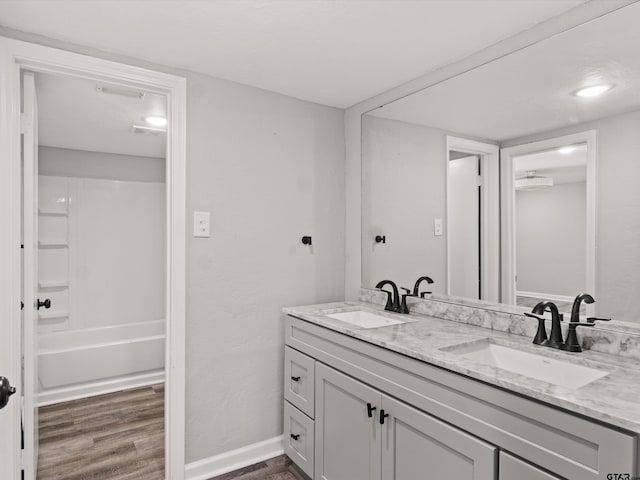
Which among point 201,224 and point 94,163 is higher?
point 94,163

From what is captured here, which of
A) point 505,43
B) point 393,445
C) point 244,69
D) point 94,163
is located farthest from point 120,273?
point 505,43

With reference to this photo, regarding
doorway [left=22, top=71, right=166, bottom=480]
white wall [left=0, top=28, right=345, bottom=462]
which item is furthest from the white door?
doorway [left=22, top=71, right=166, bottom=480]

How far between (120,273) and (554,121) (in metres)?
3.84

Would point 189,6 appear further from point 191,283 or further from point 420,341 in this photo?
point 420,341

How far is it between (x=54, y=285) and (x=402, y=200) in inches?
129

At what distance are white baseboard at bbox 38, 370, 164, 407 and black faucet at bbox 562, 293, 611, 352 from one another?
3405 mm

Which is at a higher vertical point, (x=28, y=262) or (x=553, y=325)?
(x=28, y=262)

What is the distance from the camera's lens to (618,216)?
57.6 inches

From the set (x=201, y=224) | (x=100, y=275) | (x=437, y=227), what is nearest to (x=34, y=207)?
(x=201, y=224)

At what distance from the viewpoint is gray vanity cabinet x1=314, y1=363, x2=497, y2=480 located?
4.06ft

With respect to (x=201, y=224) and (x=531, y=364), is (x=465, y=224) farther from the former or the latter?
(x=201, y=224)

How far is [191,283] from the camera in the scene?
211cm

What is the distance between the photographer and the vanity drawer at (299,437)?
2018mm

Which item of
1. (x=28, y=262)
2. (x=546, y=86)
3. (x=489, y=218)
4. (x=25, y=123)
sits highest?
(x=546, y=86)
